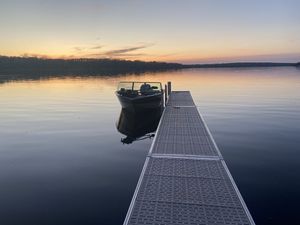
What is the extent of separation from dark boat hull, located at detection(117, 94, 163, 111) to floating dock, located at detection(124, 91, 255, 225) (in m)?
8.33

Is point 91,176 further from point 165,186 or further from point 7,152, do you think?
point 7,152

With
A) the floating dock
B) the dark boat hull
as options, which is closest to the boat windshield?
the dark boat hull

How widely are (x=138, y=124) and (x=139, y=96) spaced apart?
2.28 m

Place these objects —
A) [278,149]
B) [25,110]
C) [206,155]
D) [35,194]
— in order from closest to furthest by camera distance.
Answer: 1. [35,194]
2. [206,155]
3. [278,149]
4. [25,110]

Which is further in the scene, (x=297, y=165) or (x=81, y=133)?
(x=81, y=133)

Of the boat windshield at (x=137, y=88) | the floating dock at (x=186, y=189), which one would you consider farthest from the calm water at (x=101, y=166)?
the boat windshield at (x=137, y=88)

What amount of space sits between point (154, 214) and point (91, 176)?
461 cm

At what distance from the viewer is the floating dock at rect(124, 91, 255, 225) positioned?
6.01m

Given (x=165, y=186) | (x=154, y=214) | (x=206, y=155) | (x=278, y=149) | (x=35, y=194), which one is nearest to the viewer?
(x=154, y=214)

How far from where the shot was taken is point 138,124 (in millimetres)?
19609

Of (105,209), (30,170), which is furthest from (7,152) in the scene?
(105,209)

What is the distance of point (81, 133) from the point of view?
16.9 meters

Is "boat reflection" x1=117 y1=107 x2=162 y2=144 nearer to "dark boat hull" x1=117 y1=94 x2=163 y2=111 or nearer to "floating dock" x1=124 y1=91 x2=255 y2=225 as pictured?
"dark boat hull" x1=117 y1=94 x2=163 y2=111

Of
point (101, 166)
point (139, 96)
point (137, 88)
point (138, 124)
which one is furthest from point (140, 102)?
point (101, 166)
